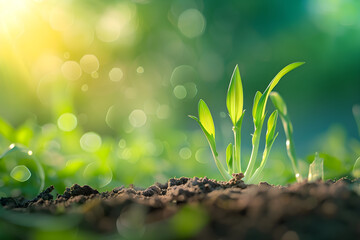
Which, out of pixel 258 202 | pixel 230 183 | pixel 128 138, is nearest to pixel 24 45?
pixel 128 138

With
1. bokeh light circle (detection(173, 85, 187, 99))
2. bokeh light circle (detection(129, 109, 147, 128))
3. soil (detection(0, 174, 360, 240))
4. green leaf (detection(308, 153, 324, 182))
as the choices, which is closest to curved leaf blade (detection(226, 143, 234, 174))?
green leaf (detection(308, 153, 324, 182))

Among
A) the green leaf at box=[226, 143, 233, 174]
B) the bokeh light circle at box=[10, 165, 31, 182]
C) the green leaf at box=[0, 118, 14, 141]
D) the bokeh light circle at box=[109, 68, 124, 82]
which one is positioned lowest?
the green leaf at box=[226, 143, 233, 174]

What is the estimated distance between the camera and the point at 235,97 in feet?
3.10

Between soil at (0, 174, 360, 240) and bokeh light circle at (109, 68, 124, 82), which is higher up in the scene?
bokeh light circle at (109, 68, 124, 82)

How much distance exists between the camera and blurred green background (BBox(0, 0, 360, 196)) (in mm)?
3387

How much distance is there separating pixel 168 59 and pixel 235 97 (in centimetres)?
289

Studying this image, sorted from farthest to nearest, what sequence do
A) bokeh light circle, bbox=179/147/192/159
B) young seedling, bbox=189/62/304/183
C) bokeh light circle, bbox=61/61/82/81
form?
bokeh light circle, bbox=61/61/82/81 → bokeh light circle, bbox=179/147/192/159 → young seedling, bbox=189/62/304/183

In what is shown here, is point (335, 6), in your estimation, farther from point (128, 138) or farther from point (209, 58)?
point (128, 138)

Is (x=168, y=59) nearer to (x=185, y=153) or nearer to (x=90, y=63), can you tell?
(x=90, y=63)

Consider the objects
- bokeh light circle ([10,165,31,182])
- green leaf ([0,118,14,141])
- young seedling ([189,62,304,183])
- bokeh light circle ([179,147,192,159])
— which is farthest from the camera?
bokeh light circle ([179,147,192,159])

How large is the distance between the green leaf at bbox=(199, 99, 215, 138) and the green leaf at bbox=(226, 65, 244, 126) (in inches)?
2.3

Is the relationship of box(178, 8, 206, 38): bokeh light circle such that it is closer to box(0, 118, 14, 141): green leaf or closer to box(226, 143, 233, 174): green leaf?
box(0, 118, 14, 141): green leaf

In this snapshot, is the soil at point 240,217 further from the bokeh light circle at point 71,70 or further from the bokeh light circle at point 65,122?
the bokeh light circle at point 71,70

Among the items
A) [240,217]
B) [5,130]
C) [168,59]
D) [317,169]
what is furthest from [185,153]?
[168,59]
